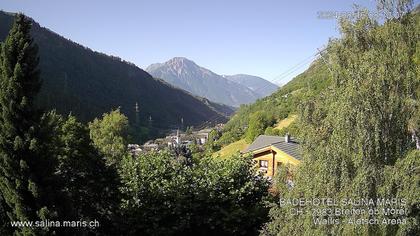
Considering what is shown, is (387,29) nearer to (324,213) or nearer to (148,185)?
(324,213)

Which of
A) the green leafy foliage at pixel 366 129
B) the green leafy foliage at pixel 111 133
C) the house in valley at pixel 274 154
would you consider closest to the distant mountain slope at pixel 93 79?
the green leafy foliage at pixel 111 133

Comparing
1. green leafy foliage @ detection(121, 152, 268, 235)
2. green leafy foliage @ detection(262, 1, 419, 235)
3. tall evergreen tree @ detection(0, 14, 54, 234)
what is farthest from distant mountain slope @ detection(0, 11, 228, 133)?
green leafy foliage @ detection(262, 1, 419, 235)

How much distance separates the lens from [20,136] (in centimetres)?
1100

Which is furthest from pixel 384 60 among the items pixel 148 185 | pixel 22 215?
pixel 22 215

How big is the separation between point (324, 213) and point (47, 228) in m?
8.13

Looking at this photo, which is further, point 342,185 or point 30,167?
point 30,167

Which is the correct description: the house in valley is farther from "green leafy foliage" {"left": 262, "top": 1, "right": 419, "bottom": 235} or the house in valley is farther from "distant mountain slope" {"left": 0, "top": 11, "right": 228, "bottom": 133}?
"distant mountain slope" {"left": 0, "top": 11, "right": 228, "bottom": 133}

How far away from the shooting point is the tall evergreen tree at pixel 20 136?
10680mm

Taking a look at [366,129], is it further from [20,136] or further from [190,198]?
[20,136]

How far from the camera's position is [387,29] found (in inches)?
418

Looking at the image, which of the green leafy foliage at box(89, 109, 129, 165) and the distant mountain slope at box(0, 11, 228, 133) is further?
the distant mountain slope at box(0, 11, 228, 133)

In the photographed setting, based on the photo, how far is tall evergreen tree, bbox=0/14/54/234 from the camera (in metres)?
10.7

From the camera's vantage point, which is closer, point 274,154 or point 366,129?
point 366,129

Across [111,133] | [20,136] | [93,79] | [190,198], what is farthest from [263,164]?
[93,79]
